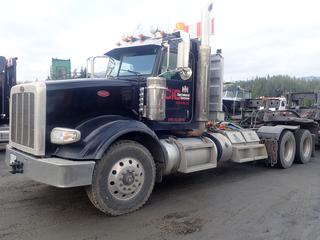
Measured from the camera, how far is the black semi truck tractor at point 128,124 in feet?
15.2

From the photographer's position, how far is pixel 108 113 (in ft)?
17.4

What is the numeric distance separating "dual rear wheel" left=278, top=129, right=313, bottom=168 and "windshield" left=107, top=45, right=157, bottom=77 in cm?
403

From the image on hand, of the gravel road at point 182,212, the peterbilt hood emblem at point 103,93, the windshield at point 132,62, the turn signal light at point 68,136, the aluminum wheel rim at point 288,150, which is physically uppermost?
the windshield at point 132,62

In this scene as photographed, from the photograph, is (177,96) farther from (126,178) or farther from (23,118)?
(23,118)

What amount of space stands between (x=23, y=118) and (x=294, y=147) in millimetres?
6452

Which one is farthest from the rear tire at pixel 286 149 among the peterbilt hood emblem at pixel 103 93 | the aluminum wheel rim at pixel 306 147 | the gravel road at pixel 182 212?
the peterbilt hood emblem at pixel 103 93

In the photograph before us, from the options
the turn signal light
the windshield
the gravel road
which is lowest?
the gravel road

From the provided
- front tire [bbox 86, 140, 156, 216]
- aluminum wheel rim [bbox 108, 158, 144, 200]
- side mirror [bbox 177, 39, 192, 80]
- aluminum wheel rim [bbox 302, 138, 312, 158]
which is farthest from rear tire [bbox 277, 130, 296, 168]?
aluminum wheel rim [bbox 108, 158, 144, 200]

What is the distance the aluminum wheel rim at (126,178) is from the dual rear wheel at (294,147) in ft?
14.4

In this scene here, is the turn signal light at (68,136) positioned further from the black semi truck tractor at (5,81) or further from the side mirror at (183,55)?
the black semi truck tractor at (5,81)

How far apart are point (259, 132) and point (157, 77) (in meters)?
3.92

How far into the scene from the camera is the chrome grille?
4.76 meters

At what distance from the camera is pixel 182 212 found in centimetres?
508

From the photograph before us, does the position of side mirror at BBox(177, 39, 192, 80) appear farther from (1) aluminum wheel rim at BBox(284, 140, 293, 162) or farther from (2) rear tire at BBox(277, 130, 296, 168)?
(1) aluminum wheel rim at BBox(284, 140, 293, 162)
